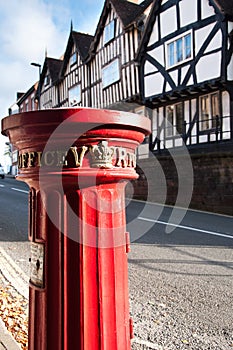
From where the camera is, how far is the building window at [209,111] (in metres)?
15.5

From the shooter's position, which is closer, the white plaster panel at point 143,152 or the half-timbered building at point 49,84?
the white plaster panel at point 143,152

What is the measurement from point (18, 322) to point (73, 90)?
75.2ft

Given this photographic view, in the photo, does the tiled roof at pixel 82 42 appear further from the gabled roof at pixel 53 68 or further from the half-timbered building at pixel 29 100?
the half-timbered building at pixel 29 100

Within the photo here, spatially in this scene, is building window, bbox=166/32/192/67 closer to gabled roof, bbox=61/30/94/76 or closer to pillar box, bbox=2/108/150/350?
gabled roof, bbox=61/30/94/76

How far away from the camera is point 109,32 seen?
20453 mm

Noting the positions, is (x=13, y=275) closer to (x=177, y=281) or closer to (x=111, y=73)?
(x=177, y=281)

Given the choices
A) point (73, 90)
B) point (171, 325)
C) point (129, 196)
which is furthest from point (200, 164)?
point (73, 90)

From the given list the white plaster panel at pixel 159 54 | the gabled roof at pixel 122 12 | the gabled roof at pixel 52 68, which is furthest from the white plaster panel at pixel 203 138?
the gabled roof at pixel 52 68

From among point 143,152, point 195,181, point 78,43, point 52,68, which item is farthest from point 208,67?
point 52,68

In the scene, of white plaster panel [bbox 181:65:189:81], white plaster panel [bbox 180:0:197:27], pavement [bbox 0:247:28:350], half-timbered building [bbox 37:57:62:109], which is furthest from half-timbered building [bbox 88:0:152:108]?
pavement [bbox 0:247:28:350]

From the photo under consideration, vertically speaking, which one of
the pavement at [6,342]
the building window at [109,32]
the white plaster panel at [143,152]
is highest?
the building window at [109,32]

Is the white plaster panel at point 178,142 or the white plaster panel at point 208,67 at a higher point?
the white plaster panel at point 208,67

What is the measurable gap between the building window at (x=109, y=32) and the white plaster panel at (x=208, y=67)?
6.85 metres

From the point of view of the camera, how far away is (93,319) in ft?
4.91
